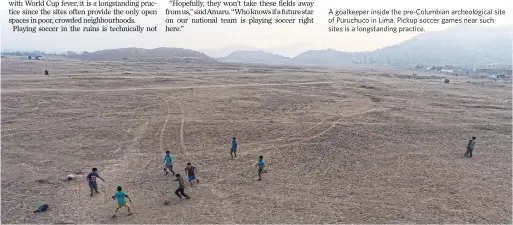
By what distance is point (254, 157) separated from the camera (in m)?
19.0

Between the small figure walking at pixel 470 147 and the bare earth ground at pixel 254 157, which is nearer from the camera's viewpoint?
the bare earth ground at pixel 254 157

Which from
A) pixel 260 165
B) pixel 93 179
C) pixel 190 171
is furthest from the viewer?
pixel 260 165

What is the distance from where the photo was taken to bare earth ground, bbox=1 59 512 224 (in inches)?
518

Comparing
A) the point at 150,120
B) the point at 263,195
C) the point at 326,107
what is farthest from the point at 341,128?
the point at 150,120

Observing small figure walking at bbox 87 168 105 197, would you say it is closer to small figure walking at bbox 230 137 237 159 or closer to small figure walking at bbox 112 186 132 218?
small figure walking at bbox 112 186 132 218

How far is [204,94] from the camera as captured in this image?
37031 mm

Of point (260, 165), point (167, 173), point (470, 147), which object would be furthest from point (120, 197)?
point (470, 147)

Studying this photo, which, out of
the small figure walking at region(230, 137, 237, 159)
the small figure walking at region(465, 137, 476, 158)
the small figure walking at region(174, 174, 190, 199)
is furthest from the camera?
the small figure walking at region(465, 137, 476, 158)

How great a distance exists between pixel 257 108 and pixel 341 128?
859 centimetres

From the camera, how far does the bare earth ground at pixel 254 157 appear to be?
13156 mm

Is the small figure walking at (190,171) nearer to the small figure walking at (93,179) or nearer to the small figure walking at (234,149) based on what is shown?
the small figure walking at (93,179)

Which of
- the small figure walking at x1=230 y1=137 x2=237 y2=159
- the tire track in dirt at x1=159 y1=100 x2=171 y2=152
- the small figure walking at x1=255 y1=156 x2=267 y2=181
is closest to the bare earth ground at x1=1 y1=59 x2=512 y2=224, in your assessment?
the tire track in dirt at x1=159 y1=100 x2=171 y2=152

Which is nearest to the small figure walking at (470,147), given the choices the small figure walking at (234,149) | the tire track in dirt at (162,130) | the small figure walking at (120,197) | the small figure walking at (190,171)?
the small figure walking at (234,149)

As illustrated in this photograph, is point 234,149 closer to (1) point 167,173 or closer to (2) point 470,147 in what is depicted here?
(1) point 167,173
